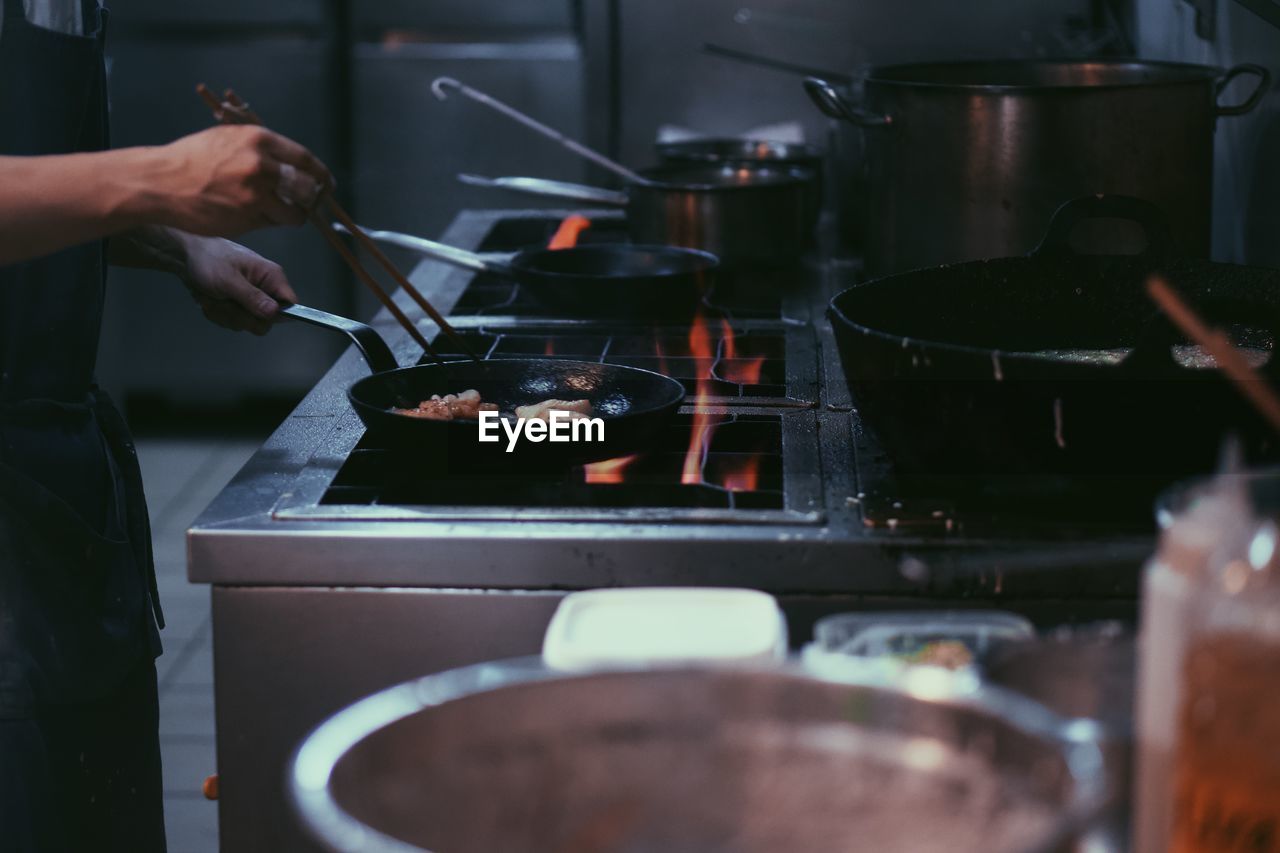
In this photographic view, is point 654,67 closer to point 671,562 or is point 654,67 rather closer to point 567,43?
point 567,43

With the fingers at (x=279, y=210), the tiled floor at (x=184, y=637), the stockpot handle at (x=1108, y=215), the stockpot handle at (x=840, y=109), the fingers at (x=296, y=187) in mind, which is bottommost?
the tiled floor at (x=184, y=637)

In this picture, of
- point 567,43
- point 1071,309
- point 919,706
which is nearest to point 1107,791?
point 919,706

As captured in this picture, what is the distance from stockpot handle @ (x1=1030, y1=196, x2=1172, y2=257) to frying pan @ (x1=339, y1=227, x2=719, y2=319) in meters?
0.59

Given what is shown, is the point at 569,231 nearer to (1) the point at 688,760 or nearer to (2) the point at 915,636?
(2) the point at 915,636

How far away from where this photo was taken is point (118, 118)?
167 inches

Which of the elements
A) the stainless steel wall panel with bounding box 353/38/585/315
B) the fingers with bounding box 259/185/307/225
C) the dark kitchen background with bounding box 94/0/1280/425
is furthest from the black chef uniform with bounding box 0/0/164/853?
the stainless steel wall panel with bounding box 353/38/585/315

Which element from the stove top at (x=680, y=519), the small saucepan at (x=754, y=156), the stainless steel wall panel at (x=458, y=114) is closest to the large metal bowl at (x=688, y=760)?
the stove top at (x=680, y=519)

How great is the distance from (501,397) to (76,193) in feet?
1.73

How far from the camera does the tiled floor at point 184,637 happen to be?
2684 mm

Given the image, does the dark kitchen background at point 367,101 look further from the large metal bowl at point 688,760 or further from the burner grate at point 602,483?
the large metal bowl at point 688,760

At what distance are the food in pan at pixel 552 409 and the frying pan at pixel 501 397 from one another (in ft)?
0.09

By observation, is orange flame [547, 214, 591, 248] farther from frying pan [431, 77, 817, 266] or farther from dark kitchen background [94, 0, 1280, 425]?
dark kitchen background [94, 0, 1280, 425]

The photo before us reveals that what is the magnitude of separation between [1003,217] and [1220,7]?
0.75m

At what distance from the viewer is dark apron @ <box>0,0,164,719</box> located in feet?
5.14
